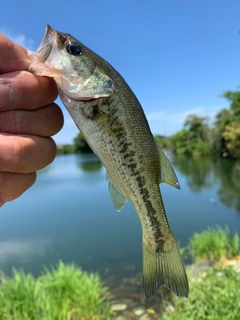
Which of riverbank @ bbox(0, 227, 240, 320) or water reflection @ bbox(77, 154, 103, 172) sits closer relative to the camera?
riverbank @ bbox(0, 227, 240, 320)

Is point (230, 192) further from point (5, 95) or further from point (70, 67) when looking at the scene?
point (5, 95)

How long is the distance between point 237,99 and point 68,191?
29871 mm

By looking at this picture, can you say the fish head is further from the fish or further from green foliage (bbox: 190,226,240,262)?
green foliage (bbox: 190,226,240,262)

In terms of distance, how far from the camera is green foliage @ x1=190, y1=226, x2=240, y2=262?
920cm

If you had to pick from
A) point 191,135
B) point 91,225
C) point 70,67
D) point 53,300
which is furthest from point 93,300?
point 191,135

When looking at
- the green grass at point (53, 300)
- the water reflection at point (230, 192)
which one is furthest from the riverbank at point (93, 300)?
the water reflection at point (230, 192)

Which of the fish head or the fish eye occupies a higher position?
the fish eye

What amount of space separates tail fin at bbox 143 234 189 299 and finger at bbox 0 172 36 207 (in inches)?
36.5

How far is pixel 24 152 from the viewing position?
1.80 metres

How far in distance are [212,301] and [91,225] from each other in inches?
479

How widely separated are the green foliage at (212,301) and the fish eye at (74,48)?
428cm

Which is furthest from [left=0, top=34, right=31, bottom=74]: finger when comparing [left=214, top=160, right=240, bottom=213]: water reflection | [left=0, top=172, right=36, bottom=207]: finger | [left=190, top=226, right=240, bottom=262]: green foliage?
[left=214, top=160, right=240, bottom=213]: water reflection

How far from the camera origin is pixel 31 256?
12859 millimetres

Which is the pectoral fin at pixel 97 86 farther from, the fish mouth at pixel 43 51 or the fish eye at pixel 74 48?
the fish mouth at pixel 43 51
